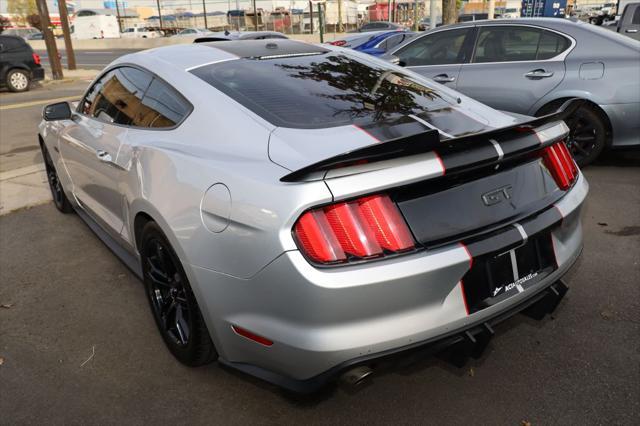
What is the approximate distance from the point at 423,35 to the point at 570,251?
4.86 metres

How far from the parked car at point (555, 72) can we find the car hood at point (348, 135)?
3.47m

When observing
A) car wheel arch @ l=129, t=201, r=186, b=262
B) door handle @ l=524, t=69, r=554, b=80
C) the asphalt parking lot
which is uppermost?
door handle @ l=524, t=69, r=554, b=80

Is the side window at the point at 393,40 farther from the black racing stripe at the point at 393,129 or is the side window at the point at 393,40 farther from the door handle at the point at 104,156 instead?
the black racing stripe at the point at 393,129

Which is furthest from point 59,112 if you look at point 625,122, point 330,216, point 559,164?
point 625,122

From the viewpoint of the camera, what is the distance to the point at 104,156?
10.5ft

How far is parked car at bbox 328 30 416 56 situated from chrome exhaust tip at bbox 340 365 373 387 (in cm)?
992

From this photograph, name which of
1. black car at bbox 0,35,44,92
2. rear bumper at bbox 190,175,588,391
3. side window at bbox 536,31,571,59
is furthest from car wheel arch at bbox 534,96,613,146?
black car at bbox 0,35,44,92

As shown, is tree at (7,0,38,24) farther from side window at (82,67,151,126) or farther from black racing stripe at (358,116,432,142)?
black racing stripe at (358,116,432,142)

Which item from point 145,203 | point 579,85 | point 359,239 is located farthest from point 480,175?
point 579,85

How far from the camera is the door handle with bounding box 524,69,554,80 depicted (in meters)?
5.68

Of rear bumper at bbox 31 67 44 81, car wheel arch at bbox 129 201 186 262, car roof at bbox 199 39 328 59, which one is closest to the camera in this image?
car wheel arch at bbox 129 201 186 262

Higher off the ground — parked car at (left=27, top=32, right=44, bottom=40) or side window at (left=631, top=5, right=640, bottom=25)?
side window at (left=631, top=5, right=640, bottom=25)

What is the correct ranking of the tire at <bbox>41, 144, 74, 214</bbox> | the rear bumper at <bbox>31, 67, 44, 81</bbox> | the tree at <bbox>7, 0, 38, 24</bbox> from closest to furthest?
the tire at <bbox>41, 144, 74, 214</bbox>
the rear bumper at <bbox>31, 67, 44, 81</bbox>
the tree at <bbox>7, 0, 38, 24</bbox>

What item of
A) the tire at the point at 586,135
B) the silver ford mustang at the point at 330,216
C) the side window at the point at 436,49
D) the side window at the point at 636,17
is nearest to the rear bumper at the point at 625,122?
the tire at the point at 586,135
